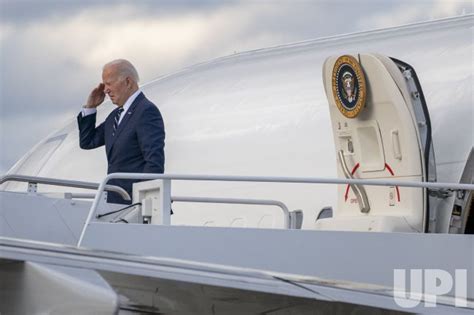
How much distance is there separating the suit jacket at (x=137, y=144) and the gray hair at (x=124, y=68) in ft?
0.62

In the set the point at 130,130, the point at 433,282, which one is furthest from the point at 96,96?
the point at 433,282

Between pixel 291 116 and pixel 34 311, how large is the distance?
14.5ft

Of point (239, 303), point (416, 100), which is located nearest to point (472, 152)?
point (416, 100)

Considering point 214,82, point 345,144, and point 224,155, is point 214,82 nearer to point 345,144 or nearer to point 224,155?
point 224,155

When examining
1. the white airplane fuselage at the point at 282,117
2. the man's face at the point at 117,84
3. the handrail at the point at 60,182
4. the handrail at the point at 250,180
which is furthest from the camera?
the white airplane fuselage at the point at 282,117

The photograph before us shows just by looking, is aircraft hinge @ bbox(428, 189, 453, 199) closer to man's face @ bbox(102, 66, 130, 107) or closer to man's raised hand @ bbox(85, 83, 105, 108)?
man's face @ bbox(102, 66, 130, 107)

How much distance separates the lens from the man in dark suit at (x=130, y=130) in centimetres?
796

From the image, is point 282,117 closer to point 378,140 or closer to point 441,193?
point 378,140

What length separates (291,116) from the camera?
9.66 m

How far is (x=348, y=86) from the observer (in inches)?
325

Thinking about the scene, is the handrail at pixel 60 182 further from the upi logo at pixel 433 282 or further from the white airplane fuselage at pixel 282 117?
the upi logo at pixel 433 282

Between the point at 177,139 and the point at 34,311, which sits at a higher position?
the point at 177,139

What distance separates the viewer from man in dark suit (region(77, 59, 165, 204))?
7.96 m

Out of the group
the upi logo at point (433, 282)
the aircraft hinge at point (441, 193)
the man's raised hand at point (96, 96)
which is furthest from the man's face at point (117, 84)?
the upi logo at point (433, 282)
